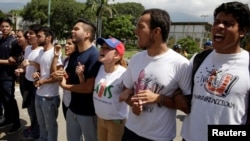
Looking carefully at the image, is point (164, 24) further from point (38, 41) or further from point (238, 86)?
point (38, 41)

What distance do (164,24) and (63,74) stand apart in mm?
1519

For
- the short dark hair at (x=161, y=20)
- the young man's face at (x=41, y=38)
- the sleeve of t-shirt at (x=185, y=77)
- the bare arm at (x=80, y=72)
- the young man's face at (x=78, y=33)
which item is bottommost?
the bare arm at (x=80, y=72)

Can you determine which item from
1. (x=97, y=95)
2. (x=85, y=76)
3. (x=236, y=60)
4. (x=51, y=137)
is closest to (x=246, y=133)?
(x=236, y=60)

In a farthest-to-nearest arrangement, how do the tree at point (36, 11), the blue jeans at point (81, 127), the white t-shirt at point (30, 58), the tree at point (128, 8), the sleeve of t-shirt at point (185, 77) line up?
the tree at point (128, 8), the tree at point (36, 11), the white t-shirt at point (30, 58), the blue jeans at point (81, 127), the sleeve of t-shirt at point (185, 77)

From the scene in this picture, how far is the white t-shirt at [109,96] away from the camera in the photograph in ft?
9.78

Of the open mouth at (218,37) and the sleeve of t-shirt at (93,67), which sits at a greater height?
the open mouth at (218,37)

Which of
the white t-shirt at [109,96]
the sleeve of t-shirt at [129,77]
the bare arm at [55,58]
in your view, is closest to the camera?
the sleeve of t-shirt at [129,77]

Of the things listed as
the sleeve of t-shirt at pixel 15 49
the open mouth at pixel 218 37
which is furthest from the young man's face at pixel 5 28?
the open mouth at pixel 218 37

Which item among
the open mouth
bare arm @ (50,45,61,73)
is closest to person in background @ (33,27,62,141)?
bare arm @ (50,45,61,73)

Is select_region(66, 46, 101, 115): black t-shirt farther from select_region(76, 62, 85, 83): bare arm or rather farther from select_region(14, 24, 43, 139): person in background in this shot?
select_region(14, 24, 43, 139): person in background

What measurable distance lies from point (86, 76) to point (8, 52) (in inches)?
94.4

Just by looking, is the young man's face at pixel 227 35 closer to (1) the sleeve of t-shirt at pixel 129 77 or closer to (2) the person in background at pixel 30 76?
(1) the sleeve of t-shirt at pixel 129 77

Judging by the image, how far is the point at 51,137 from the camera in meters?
3.94

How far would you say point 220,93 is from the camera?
1.96m
